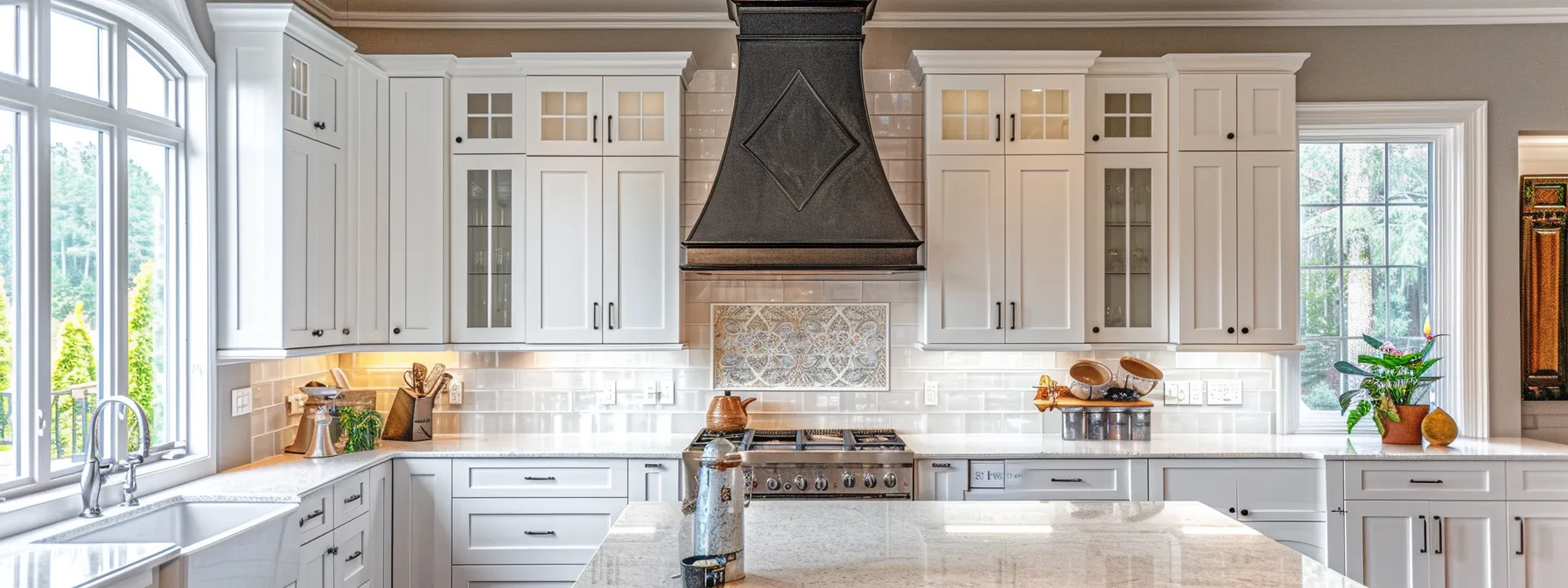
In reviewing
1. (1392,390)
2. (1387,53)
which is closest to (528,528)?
(1392,390)

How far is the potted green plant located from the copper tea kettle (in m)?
2.53

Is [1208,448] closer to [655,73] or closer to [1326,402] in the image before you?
[1326,402]

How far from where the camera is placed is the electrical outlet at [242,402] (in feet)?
11.7

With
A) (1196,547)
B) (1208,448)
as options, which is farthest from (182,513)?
(1208,448)

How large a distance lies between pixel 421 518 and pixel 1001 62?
302cm

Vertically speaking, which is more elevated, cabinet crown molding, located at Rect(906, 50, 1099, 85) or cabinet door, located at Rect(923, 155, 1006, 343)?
cabinet crown molding, located at Rect(906, 50, 1099, 85)

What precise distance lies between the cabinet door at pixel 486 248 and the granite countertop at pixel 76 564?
1.86 meters

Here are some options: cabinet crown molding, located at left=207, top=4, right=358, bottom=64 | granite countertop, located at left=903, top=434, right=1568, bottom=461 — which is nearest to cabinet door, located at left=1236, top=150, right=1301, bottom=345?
granite countertop, located at left=903, top=434, right=1568, bottom=461

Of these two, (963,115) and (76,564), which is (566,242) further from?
(76,564)

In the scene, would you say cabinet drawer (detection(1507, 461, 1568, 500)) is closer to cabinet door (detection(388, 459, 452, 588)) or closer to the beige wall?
the beige wall

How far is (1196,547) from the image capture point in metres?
Answer: 2.21

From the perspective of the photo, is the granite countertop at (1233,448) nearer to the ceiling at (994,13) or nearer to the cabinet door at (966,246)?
the cabinet door at (966,246)

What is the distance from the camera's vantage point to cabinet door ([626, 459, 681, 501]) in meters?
3.80

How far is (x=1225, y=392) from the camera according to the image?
4336 millimetres
